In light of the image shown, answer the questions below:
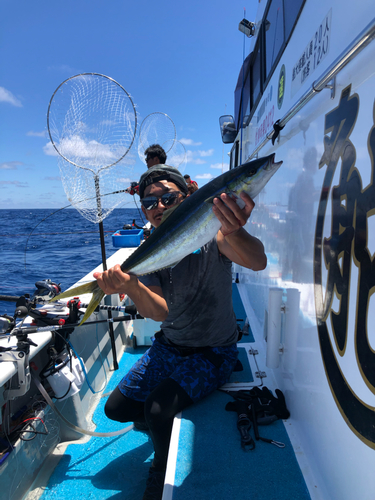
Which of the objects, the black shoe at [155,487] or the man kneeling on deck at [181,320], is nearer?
the black shoe at [155,487]

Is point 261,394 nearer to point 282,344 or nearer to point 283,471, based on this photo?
point 282,344

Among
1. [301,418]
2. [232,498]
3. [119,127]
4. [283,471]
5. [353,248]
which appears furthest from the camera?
[119,127]

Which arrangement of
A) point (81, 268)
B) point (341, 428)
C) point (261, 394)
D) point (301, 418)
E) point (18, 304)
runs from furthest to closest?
point (81, 268) < point (18, 304) < point (261, 394) < point (301, 418) < point (341, 428)

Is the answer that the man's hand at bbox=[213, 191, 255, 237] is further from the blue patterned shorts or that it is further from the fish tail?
the blue patterned shorts

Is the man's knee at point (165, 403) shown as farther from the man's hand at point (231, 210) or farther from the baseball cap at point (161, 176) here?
the baseball cap at point (161, 176)

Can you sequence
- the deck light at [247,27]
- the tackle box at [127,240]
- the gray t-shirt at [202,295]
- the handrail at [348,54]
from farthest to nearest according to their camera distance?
the tackle box at [127,240] < the deck light at [247,27] < the gray t-shirt at [202,295] < the handrail at [348,54]

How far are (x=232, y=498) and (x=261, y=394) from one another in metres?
0.85

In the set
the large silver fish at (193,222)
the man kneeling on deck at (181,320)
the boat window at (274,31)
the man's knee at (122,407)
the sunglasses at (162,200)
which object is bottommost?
the man's knee at (122,407)

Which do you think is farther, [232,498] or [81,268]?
[81,268]

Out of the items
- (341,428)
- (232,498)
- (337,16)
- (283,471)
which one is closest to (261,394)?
(283,471)

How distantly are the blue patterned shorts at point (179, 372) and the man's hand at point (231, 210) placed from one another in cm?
128

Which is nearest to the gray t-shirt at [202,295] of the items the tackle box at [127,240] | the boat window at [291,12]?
the boat window at [291,12]

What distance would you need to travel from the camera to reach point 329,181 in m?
1.62

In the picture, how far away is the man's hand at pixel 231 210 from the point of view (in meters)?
1.65
